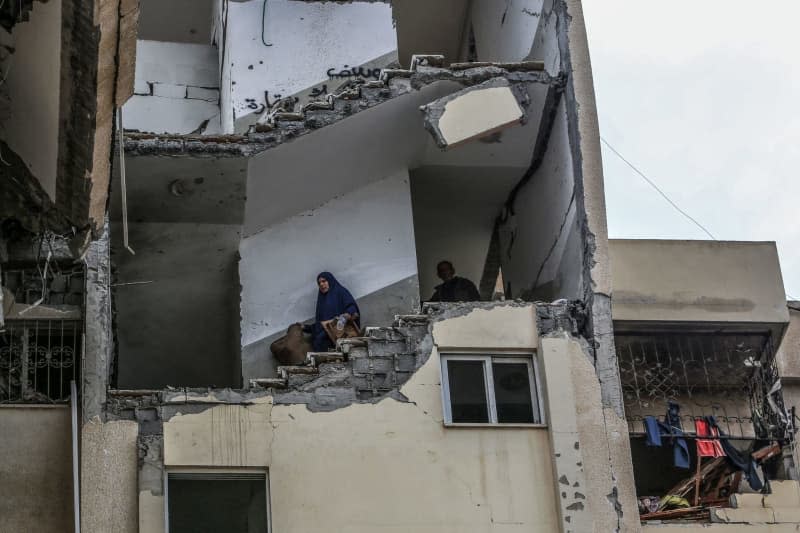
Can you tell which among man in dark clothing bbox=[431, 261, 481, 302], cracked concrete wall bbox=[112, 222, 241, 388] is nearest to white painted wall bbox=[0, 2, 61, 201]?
cracked concrete wall bbox=[112, 222, 241, 388]

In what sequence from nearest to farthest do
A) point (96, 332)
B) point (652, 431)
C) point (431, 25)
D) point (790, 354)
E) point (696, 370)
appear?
point (96, 332), point (652, 431), point (696, 370), point (790, 354), point (431, 25)

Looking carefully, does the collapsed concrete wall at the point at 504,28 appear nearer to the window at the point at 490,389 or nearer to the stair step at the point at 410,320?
the stair step at the point at 410,320

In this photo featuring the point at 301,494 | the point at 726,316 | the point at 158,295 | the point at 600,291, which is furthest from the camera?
the point at 158,295

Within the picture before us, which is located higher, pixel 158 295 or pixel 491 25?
pixel 491 25

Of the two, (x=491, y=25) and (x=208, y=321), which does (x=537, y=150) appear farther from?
(x=208, y=321)

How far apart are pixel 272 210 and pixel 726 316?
6.04m

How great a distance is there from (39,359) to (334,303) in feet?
13.1

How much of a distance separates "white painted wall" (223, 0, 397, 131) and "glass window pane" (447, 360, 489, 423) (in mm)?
5667

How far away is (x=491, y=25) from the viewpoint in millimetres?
22719

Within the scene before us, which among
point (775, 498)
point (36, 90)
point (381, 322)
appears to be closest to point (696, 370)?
point (775, 498)

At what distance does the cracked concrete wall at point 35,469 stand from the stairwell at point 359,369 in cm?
225

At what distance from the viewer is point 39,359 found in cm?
1650

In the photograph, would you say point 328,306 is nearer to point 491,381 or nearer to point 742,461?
point 491,381

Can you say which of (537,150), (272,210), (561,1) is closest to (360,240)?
(272,210)
